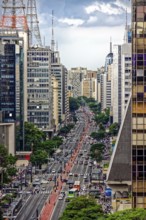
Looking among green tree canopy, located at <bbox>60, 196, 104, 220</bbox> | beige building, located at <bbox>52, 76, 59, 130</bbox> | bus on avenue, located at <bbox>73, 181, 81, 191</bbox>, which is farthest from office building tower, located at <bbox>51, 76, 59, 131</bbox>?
green tree canopy, located at <bbox>60, 196, 104, 220</bbox>

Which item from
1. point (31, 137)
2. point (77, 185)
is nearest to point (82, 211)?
point (77, 185)

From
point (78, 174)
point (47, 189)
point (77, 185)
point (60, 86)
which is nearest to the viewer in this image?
point (77, 185)

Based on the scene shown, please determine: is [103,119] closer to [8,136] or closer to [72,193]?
[8,136]

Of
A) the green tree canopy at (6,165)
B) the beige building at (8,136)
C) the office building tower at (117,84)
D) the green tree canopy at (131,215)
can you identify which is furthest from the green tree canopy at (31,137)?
the green tree canopy at (131,215)

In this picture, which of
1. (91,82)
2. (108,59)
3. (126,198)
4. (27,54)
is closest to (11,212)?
(126,198)

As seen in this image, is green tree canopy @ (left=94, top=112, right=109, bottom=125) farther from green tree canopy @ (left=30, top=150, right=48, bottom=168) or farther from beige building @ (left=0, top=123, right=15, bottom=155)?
green tree canopy @ (left=30, top=150, right=48, bottom=168)

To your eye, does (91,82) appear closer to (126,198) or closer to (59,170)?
(59,170)

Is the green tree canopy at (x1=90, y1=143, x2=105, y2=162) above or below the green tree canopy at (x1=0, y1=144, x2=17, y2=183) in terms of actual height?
below
